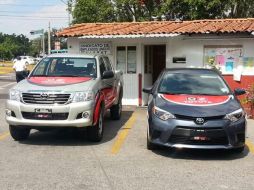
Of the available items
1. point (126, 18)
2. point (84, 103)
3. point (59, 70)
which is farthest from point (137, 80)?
point (126, 18)

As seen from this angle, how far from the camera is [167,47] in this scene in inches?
627

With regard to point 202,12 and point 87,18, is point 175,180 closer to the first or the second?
point 202,12

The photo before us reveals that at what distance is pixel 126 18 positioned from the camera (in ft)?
97.1

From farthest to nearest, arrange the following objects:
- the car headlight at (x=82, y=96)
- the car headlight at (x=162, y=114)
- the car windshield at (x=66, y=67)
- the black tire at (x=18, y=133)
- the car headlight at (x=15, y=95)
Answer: the car windshield at (x=66, y=67) → the black tire at (x=18, y=133) → the car headlight at (x=15, y=95) → the car headlight at (x=82, y=96) → the car headlight at (x=162, y=114)

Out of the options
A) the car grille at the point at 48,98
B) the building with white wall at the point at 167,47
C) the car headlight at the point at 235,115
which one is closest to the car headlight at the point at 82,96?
the car grille at the point at 48,98

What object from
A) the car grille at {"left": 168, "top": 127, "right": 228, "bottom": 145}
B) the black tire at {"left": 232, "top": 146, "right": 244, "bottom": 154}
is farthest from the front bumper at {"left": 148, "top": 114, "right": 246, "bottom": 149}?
the black tire at {"left": 232, "top": 146, "right": 244, "bottom": 154}

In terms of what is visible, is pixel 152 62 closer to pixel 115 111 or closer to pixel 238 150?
pixel 115 111

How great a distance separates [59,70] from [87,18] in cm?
1966

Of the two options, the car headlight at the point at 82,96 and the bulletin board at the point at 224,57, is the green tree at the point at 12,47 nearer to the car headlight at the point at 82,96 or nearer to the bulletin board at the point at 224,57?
the bulletin board at the point at 224,57

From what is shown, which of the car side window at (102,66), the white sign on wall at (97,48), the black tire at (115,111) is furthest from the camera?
the white sign on wall at (97,48)

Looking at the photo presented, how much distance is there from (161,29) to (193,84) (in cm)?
684

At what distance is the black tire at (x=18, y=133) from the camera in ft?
30.8

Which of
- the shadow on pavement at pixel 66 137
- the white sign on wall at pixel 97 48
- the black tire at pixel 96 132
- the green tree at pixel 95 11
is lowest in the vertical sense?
the shadow on pavement at pixel 66 137

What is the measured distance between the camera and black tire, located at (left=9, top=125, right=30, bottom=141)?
30.8ft
